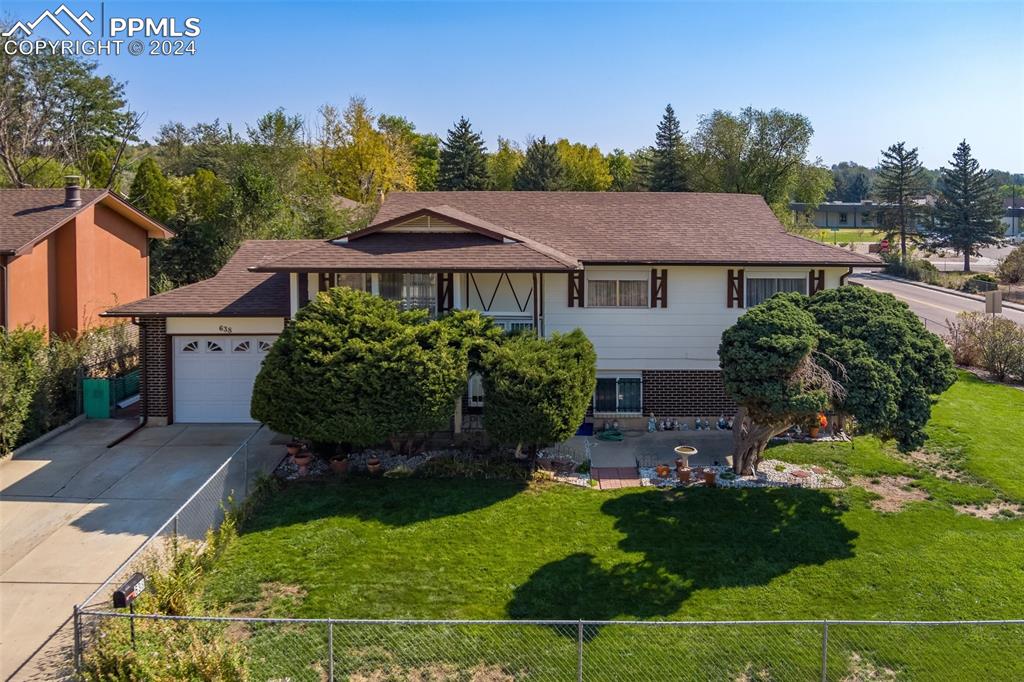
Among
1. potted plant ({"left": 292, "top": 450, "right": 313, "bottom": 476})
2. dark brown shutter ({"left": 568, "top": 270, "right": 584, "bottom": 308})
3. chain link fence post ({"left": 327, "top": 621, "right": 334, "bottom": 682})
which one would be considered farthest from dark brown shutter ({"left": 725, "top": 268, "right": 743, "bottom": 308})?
chain link fence post ({"left": 327, "top": 621, "right": 334, "bottom": 682})

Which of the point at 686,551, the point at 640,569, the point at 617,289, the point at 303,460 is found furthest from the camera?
the point at 617,289

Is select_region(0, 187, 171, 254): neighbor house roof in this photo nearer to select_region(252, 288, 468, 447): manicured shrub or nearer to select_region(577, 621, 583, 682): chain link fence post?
select_region(252, 288, 468, 447): manicured shrub

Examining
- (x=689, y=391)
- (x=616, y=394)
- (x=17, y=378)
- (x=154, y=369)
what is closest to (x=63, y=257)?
(x=154, y=369)

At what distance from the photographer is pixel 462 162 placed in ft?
175

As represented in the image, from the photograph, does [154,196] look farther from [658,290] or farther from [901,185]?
[901,185]

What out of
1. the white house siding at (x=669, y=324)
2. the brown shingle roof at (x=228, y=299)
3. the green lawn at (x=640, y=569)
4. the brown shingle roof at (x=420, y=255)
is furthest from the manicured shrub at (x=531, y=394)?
the brown shingle roof at (x=228, y=299)

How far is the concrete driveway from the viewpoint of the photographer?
895 centimetres

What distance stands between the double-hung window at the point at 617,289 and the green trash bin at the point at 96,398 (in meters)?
12.1

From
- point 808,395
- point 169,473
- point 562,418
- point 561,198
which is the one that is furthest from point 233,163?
point 808,395

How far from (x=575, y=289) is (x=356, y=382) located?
6.29m

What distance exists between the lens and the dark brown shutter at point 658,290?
57.4 feet

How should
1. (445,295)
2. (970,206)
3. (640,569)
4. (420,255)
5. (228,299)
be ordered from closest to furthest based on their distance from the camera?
1. (640,569)
2. (420,255)
3. (445,295)
4. (228,299)
5. (970,206)

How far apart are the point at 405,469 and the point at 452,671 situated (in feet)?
21.8

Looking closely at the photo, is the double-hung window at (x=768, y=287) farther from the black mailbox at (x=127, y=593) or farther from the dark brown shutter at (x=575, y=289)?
the black mailbox at (x=127, y=593)
